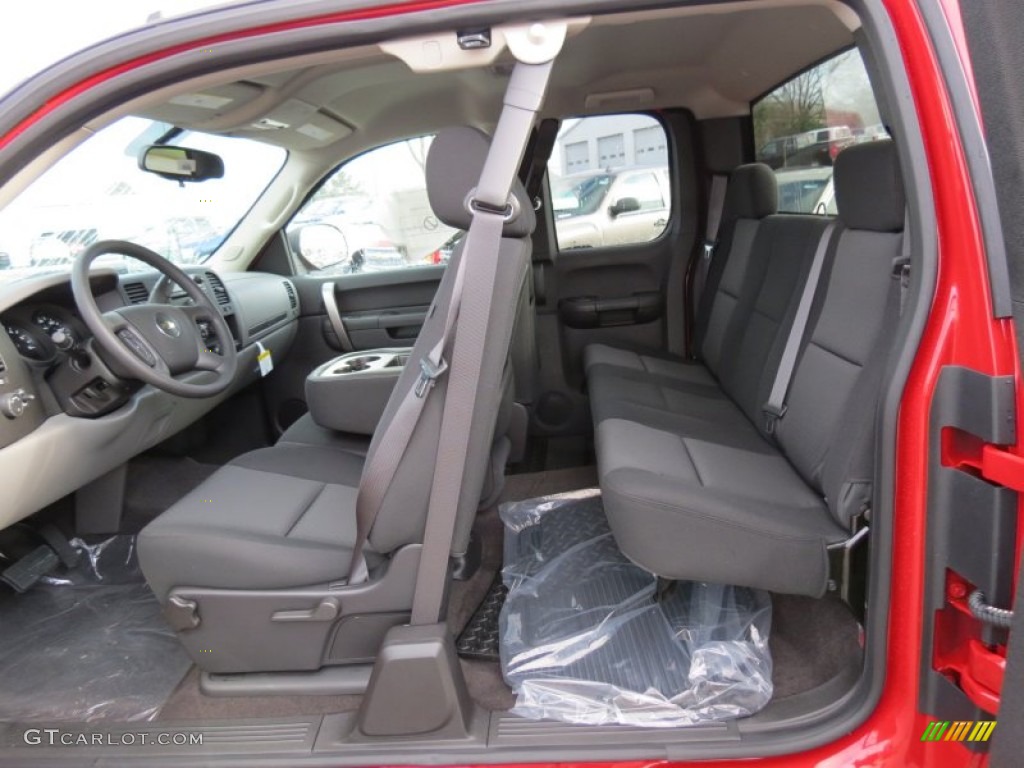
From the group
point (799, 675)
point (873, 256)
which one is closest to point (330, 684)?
point (799, 675)

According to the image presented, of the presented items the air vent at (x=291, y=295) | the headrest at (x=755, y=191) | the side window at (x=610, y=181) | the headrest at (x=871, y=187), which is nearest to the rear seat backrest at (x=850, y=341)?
the headrest at (x=871, y=187)

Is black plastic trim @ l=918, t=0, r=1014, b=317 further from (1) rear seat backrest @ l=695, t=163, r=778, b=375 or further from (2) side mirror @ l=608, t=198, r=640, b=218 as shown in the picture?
(2) side mirror @ l=608, t=198, r=640, b=218

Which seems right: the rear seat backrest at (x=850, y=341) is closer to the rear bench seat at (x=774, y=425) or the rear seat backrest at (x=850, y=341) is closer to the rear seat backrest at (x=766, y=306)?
the rear bench seat at (x=774, y=425)

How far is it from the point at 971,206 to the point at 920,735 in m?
0.78

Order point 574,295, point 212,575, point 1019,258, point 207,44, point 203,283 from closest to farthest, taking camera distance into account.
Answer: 1. point 1019,258
2. point 207,44
3. point 212,575
4. point 203,283
5. point 574,295

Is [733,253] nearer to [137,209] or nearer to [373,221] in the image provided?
[373,221]

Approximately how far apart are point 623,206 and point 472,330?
2158 mm

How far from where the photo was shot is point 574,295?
10.2 feet

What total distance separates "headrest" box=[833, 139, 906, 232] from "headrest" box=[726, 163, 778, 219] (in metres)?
0.90

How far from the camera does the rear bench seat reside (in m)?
1.32

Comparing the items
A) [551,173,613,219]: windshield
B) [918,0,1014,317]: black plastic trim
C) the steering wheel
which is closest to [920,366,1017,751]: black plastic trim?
[918,0,1014,317]: black plastic trim

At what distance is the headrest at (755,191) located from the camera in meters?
2.62

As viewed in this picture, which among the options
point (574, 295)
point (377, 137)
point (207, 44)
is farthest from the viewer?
point (574, 295)

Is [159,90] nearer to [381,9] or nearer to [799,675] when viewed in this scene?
[381,9]
